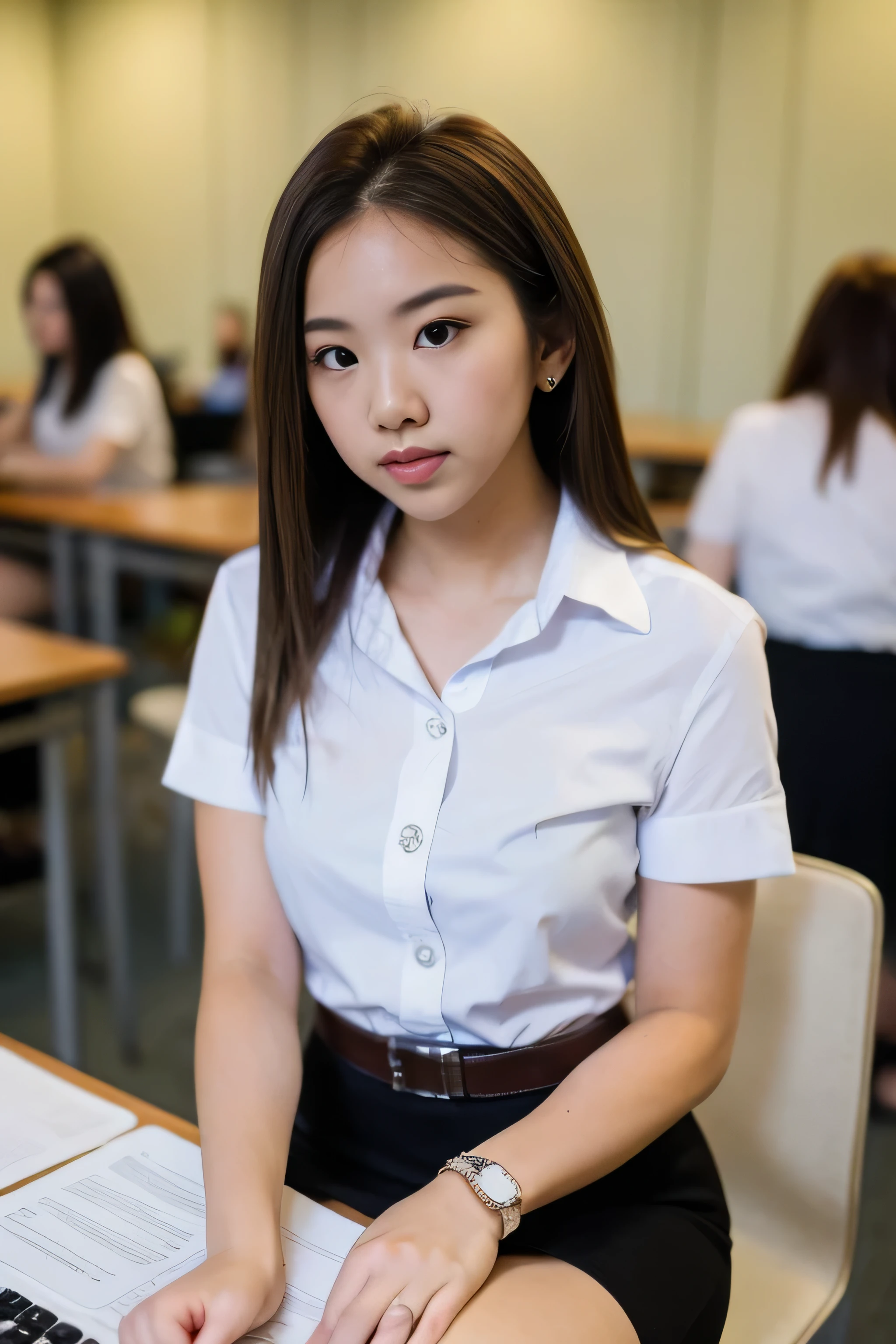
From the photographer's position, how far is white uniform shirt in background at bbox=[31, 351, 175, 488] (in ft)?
11.5

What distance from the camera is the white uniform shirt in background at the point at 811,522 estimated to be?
2119 mm

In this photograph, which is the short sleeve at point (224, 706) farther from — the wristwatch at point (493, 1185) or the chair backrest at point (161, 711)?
the chair backrest at point (161, 711)

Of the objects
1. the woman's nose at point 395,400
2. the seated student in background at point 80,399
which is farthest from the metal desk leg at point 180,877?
the woman's nose at point 395,400

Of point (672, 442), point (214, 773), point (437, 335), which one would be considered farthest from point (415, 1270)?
point (672, 442)

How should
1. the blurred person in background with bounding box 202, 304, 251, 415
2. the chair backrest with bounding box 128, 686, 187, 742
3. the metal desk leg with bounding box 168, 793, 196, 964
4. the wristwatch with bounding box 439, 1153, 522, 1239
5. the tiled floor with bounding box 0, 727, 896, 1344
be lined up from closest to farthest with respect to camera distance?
the wristwatch with bounding box 439, 1153, 522, 1239 < the tiled floor with bounding box 0, 727, 896, 1344 < the chair backrest with bounding box 128, 686, 187, 742 < the metal desk leg with bounding box 168, 793, 196, 964 < the blurred person in background with bounding box 202, 304, 251, 415

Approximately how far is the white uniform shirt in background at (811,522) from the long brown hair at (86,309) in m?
2.03

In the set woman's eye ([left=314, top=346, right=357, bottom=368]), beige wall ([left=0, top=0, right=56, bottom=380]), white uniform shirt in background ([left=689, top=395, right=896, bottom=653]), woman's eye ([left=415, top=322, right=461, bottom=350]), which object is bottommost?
white uniform shirt in background ([left=689, top=395, right=896, bottom=653])

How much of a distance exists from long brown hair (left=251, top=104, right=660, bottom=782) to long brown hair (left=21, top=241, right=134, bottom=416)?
107 inches

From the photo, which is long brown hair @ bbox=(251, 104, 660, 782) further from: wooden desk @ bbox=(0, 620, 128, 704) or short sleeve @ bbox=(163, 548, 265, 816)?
wooden desk @ bbox=(0, 620, 128, 704)

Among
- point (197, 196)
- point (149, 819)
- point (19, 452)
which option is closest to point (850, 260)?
point (149, 819)

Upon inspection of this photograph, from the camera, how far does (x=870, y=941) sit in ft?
3.40

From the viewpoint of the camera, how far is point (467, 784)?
0.91 m

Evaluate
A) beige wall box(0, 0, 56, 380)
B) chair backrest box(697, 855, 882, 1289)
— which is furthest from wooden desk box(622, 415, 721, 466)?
beige wall box(0, 0, 56, 380)

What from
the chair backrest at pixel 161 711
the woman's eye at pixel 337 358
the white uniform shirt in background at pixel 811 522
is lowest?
the chair backrest at pixel 161 711
